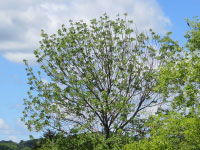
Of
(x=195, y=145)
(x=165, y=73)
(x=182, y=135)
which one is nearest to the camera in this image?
(x=195, y=145)

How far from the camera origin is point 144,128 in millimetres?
31422

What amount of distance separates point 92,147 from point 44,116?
15.9ft

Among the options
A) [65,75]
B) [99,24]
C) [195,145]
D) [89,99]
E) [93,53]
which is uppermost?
[99,24]

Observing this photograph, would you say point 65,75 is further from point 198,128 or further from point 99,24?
point 198,128

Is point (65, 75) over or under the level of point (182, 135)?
over

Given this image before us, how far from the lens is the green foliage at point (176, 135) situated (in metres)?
20.5

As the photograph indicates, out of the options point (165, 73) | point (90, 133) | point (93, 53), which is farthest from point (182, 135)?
point (93, 53)

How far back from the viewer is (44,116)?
1220 inches

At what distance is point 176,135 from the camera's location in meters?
21.8

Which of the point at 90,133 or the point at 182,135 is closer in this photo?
the point at 182,135

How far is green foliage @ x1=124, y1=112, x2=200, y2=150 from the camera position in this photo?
2050 cm

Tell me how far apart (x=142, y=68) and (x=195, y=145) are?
13381 mm

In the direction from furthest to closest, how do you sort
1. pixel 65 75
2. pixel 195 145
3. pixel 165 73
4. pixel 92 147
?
pixel 65 75
pixel 92 147
pixel 165 73
pixel 195 145

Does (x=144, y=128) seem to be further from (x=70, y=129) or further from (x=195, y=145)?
(x=195, y=145)
